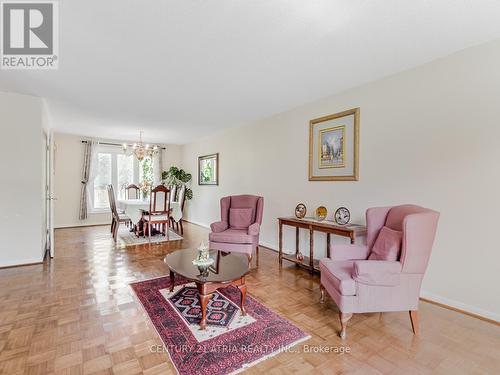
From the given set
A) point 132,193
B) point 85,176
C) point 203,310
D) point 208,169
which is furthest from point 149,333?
point 85,176

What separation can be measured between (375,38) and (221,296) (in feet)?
9.37

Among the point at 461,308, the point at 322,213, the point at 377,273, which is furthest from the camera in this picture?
the point at 322,213

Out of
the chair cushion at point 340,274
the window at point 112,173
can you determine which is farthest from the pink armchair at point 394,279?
the window at point 112,173

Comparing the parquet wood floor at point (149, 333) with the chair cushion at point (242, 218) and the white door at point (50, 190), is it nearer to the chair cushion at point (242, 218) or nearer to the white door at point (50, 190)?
the white door at point (50, 190)

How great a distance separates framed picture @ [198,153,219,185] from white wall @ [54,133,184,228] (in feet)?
10.3

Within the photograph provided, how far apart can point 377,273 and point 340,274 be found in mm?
287

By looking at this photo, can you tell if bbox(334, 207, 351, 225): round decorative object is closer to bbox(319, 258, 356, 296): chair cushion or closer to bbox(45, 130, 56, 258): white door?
bbox(319, 258, 356, 296): chair cushion

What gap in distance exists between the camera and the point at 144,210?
5.12 metres

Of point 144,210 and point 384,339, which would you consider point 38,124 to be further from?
point 384,339

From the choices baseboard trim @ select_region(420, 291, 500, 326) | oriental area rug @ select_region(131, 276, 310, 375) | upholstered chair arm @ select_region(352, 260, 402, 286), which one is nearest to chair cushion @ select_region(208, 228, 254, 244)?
oriental area rug @ select_region(131, 276, 310, 375)

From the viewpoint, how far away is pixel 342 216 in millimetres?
3105

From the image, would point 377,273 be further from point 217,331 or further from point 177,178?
point 177,178

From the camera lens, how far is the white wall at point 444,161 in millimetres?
2197

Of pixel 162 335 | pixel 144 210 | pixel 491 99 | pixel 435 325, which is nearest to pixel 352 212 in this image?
pixel 435 325
